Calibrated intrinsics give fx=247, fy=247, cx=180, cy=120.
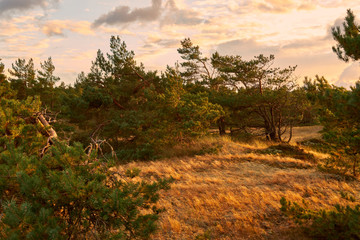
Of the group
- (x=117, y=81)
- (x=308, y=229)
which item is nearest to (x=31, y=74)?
(x=117, y=81)

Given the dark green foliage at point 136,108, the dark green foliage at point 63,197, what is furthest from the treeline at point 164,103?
the dark green foliage at point 63,197

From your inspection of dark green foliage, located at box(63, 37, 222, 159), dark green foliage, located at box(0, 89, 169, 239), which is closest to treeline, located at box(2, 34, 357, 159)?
dark green foliage, located at box(63, 37, 222, 159)

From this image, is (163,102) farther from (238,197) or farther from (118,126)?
(238,197)

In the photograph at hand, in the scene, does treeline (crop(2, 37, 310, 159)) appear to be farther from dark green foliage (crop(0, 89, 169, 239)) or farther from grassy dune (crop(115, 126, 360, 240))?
dark green foliage (crop(0, 89, 169, 239))

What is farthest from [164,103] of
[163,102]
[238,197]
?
[238,197]

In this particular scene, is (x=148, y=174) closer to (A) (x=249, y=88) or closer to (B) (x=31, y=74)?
(A) (x=249, y=88)

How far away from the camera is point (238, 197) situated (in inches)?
291

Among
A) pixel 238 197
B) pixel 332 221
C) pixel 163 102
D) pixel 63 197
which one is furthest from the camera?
pixel 163 102

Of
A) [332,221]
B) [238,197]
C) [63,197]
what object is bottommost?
[238,197]

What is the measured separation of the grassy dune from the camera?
18.1 feet

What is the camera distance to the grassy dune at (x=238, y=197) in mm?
5527

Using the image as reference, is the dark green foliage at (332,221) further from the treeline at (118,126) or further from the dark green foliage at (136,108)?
the dark green foliage at (136,108)

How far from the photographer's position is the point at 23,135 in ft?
20.7

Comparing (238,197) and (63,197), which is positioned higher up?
(63,197)
